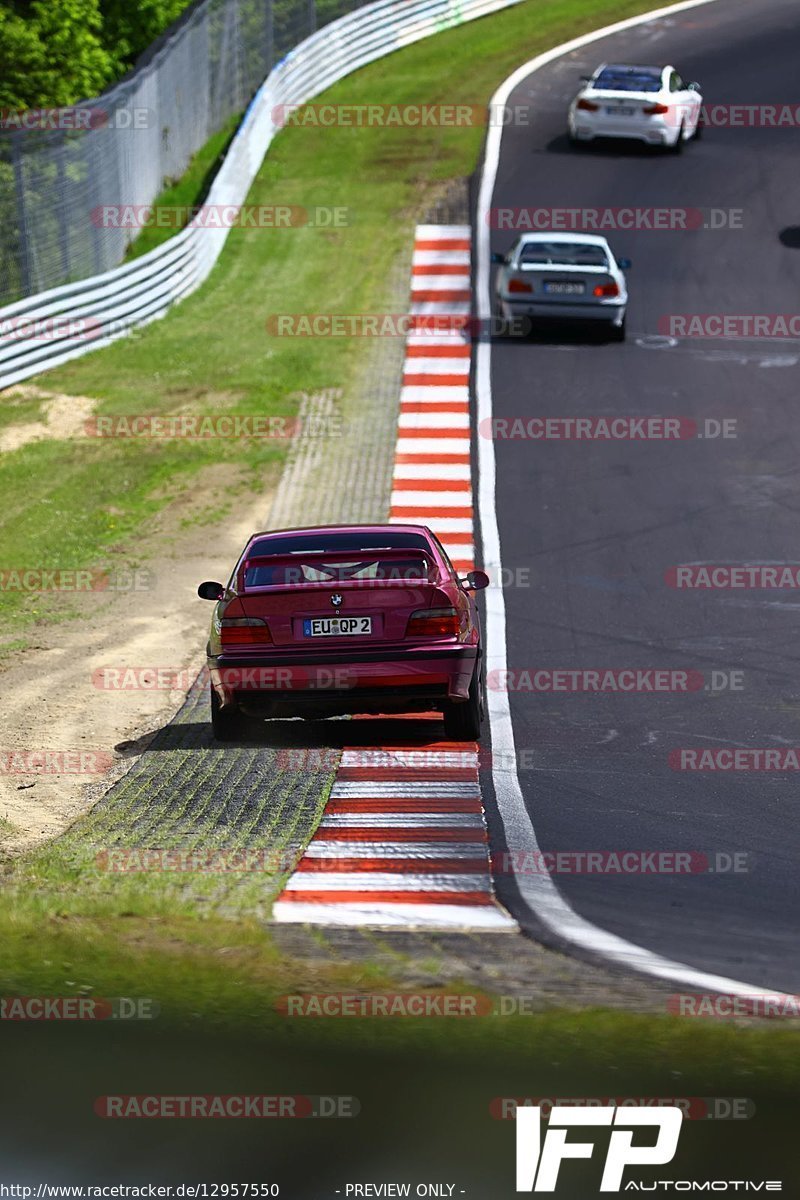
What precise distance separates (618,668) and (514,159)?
2300 centimetres

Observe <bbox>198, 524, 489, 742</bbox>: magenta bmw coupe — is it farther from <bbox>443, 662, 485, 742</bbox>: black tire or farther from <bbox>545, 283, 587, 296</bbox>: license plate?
<bbox>545, 283, 587, 296</bbox>: license plate

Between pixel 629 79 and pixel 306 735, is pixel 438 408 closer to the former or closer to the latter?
pixel 306 735

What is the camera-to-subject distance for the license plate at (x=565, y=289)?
1023 inches

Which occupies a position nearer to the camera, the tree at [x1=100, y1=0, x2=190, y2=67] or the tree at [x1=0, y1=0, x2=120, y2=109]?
the tree at [x1=0, y1=0, x2=120, y2=109]

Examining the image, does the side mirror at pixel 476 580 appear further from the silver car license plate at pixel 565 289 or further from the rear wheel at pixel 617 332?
the rear wheel at pixel 617 332

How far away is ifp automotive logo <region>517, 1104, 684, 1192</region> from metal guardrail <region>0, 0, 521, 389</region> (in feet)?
64.2

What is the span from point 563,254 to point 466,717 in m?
15.9

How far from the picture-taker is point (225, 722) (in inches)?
461

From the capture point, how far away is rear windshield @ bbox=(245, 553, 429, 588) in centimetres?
1141

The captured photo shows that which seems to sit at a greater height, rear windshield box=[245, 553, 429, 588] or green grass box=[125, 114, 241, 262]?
rear windshield box=[245, 553, 429, 588]

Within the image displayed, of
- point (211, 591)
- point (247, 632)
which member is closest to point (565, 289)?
point (211, 591)

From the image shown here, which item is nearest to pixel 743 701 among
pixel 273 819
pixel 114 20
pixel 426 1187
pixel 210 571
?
pixel 273 819

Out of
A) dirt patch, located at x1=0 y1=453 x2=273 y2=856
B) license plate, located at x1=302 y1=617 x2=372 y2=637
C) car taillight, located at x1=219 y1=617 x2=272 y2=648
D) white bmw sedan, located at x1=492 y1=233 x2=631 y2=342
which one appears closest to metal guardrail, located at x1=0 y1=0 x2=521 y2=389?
dirt patch, located at x1=0 y1=453 x2=273 y2=856

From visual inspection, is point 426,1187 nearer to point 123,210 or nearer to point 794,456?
point 794,456
